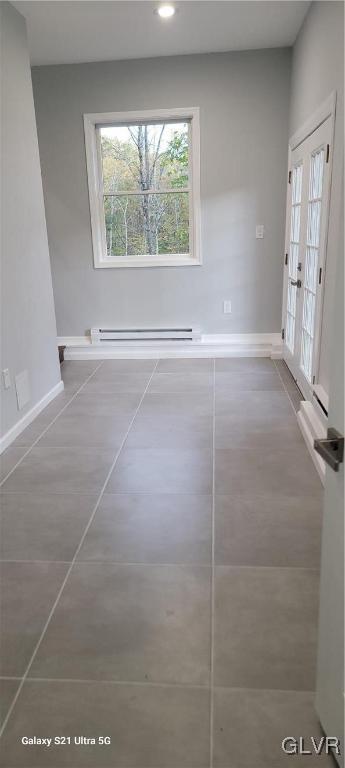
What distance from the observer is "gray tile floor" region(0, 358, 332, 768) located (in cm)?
139

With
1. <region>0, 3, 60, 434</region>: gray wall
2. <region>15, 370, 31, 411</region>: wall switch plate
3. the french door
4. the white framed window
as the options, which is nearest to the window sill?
the white framed window

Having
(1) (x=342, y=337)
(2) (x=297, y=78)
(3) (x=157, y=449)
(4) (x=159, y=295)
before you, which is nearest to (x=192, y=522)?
(3) (x=157, y=449)

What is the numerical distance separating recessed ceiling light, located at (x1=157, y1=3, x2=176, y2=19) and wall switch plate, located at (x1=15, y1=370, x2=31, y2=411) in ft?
8.42

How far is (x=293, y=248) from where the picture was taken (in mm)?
4312

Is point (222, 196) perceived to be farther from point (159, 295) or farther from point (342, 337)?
point (342, 337)

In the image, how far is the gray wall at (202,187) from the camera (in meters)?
4.55

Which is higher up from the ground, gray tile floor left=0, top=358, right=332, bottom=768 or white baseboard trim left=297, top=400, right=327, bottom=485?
white baseboard trim left=297, top=400, right=327, bottom=485

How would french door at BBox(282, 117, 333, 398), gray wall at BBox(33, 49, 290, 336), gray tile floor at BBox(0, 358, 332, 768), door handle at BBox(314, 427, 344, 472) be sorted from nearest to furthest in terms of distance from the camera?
door handle at BBox(314, 427, 344, 472) → gray tile floor at BBox(0, 358, 332, 768) → french door at BBox(282, 117, 333, 398) → gray wall at BBox(33, 49, 290, 336)

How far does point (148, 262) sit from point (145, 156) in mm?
965

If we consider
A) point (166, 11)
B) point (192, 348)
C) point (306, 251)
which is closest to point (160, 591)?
point (306, 251)

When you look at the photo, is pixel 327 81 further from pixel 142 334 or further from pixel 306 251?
pixel 142 334

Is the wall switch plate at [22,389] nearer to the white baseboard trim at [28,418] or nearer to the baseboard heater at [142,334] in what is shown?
the white baseboard trim at [28,418]

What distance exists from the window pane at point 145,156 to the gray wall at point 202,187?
0.21m

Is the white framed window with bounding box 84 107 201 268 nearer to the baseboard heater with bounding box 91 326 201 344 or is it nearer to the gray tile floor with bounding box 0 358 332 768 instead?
the baseboard heater with bounding box 91 326 201 344
